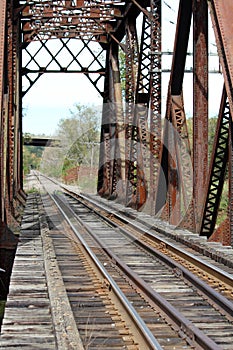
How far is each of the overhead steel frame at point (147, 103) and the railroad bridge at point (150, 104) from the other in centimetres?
2

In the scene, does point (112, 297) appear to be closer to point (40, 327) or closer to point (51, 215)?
point (40, 327)

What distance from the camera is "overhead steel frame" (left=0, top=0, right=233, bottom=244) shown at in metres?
9.59

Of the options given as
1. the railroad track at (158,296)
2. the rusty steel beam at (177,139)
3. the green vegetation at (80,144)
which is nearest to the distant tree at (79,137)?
the green vegetation at (80,144)

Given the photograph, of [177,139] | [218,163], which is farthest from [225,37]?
[177,139]

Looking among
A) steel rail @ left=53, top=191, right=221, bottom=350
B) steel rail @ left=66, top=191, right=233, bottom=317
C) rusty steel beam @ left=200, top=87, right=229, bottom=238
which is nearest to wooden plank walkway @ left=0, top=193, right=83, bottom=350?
steel rail @ left=53, top=191, right=221, bottom=350

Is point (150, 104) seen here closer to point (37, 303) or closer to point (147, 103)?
point (147, 103)

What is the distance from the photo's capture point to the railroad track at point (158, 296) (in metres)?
5.23

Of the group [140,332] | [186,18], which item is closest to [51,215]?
[186,18]

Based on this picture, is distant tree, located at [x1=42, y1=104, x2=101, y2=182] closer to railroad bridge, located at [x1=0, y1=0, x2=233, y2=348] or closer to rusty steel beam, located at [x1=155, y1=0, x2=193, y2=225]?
railroad bridge, located at [x1=0, y1=0, x2=233, y2=348]

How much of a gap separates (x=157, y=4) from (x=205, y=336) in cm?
1060

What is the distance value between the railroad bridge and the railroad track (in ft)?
3.68

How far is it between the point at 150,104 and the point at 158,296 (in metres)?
7.94

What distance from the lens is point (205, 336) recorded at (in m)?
5.04

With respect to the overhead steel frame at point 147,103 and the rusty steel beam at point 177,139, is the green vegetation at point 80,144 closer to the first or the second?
the overhead steel frame at point 147,103
